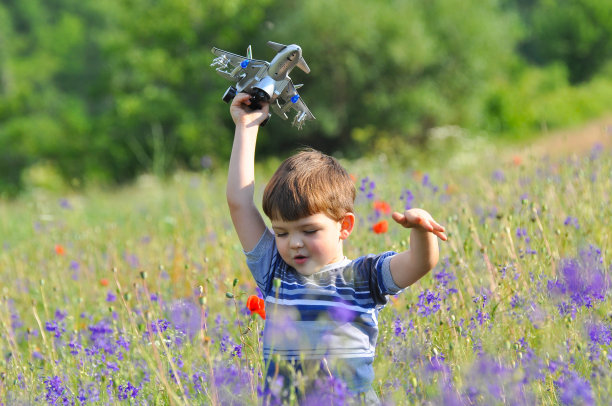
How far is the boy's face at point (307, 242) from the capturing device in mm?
2145

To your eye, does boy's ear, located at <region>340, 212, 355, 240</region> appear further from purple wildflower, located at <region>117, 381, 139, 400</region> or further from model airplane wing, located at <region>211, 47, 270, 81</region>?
purple wildflower, located at <region>117, 381, 139, 400</region>

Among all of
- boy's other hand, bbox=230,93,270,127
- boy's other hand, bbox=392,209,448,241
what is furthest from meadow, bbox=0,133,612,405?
boy's other hand, bbox=230,93,270,127

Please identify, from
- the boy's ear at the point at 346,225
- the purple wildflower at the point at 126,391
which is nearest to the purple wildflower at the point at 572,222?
the boy's ear at the point at 346,225

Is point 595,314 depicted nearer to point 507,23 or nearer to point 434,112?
point 434,112

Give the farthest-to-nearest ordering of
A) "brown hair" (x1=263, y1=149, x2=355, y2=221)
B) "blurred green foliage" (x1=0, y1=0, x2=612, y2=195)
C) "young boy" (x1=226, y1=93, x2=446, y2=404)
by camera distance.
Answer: "blurred green foliage" (x1=0, y1=0, x2=612, y2=195) → "brown hair" (x1=263, y1=149, x2=355, y2=221) → "young boy" (x1=226, y1=93, x2=446, y2=404)

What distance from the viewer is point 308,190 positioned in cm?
214

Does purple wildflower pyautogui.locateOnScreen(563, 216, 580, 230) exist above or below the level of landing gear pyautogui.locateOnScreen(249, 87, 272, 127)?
below

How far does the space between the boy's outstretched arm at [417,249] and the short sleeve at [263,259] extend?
42 cm

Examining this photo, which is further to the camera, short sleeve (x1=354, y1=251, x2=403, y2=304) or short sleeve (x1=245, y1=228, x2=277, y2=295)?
short sleeve (x1=245, y1=228, x2=277, y2=295)

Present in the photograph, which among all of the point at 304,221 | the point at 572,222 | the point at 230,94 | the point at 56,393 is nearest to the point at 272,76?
the point at 230,94

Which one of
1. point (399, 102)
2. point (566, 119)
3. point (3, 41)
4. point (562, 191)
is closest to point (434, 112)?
point (399, 102)

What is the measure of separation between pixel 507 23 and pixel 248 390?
71.5 ft

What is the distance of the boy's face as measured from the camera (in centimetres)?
214

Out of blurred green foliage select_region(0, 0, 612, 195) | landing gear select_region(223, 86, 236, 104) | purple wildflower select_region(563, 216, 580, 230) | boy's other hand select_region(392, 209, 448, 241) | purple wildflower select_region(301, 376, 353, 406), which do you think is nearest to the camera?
purple wildflower select_region(301, 376, 353, 406)
